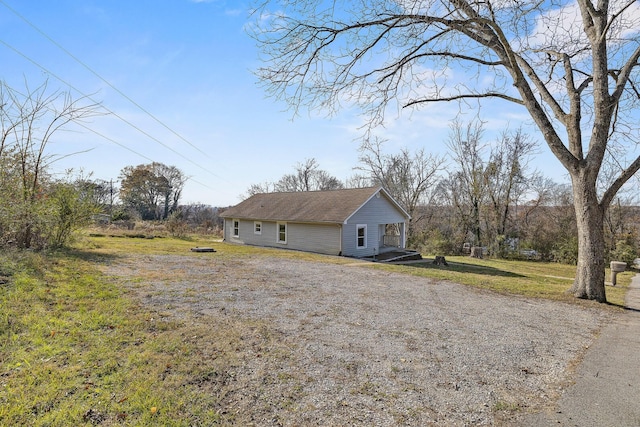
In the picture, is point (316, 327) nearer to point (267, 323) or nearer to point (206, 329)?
point (267, 323)

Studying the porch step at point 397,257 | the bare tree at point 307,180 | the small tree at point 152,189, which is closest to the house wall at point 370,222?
the porch step at point 397,257

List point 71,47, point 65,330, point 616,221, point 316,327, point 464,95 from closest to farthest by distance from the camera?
point 65,330 < point 316,327 < point 464,95 < point 71,47 < point 616,221

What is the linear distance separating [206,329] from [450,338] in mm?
3454

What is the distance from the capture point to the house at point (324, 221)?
59.4 feet

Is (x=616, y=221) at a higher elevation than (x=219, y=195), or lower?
lower

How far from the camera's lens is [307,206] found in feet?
68.0

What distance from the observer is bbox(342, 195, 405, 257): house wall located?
706 inches

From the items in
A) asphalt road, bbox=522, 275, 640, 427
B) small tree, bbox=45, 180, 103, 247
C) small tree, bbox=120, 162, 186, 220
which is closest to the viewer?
asphalt road, bbox=522, 275, 640, 427

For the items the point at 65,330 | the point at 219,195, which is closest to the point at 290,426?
the point at 65,330

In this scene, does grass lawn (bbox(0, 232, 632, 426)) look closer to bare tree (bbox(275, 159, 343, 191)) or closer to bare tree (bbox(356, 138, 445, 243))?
bare tree (bbox(356, 138, 445, 243))

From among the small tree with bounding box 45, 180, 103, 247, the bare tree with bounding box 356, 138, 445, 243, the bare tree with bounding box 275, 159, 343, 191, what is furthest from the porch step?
the bare tree with bounding box 275, 159, 343, 191

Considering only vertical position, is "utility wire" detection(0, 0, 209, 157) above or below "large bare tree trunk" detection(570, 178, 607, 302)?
above

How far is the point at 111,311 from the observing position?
203 inches

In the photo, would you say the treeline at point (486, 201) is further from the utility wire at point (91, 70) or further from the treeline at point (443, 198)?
the utility wire at point (91, 70)
